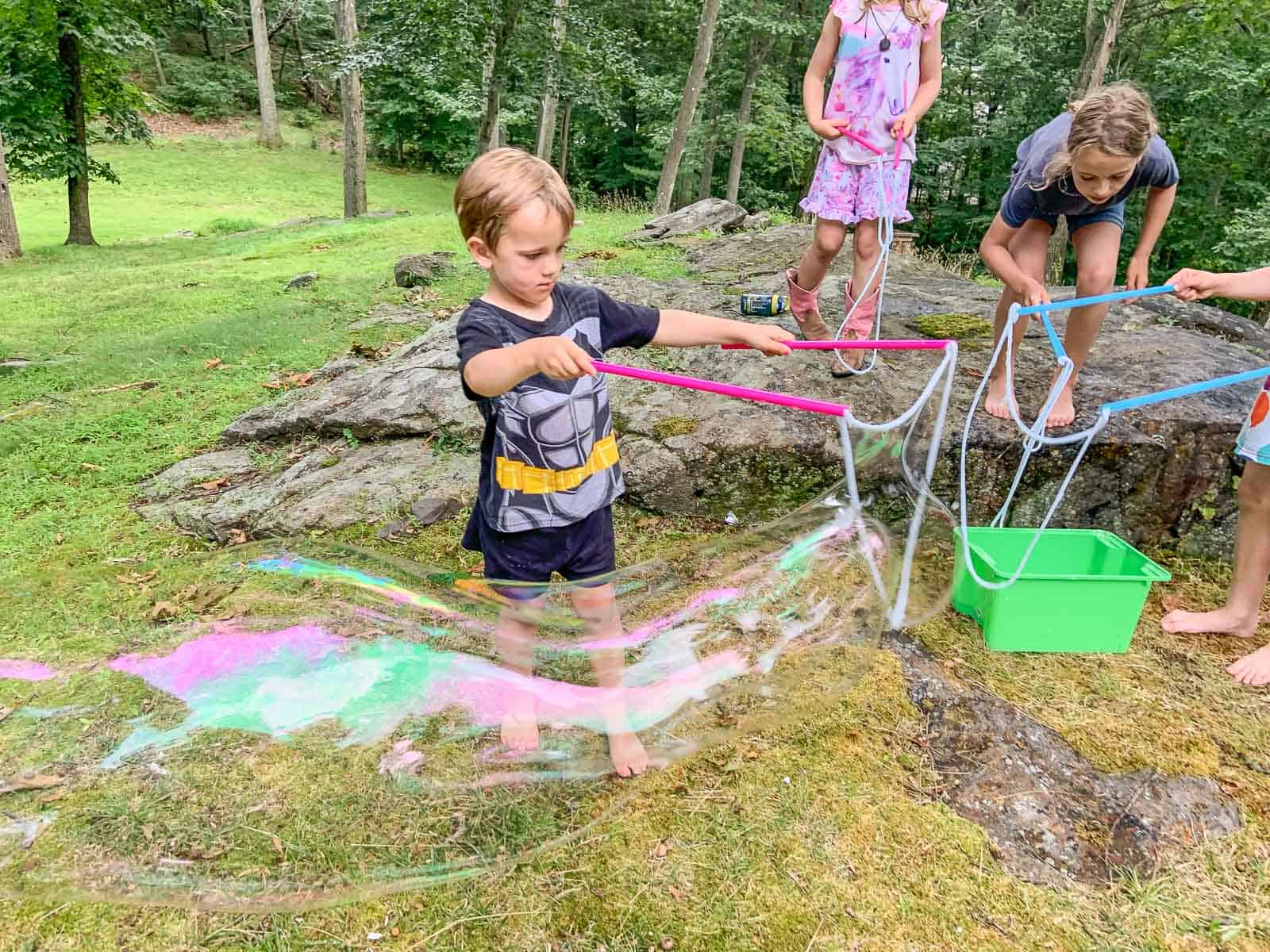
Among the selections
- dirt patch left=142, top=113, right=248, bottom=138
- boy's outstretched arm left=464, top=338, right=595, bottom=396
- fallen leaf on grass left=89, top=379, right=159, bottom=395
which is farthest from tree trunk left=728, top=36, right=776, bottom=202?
boy's outstretched arm left=464, top=338, right=595, bottom=396

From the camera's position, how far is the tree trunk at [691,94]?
46.1 feet

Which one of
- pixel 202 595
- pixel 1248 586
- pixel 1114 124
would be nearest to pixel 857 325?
pixel 1114 124

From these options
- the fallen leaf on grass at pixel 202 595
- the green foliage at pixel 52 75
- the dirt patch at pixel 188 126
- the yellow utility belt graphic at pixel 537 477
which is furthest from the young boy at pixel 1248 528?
the dirt patch at pixel 188 126

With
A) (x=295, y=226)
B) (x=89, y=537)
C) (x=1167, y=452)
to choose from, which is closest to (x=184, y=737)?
(x=89, y=537)

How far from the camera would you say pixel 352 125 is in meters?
15.3

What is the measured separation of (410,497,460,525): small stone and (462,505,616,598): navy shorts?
4.20 feet

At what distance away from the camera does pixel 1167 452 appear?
3.23m

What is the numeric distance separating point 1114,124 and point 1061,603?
161 cm

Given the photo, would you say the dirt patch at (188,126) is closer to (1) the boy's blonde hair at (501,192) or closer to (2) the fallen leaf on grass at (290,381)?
(2) the fallen leaf on grass at (290,381)

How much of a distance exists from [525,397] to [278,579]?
103 centimetres

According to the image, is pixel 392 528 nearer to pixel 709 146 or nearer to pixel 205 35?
pixel 709 146

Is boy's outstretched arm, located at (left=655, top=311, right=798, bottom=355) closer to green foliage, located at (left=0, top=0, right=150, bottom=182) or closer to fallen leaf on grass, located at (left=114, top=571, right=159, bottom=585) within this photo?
fallen leaf on grass, located at (left=114, top=571, right=159, bottom=585)

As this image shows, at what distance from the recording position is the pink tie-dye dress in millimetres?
3432

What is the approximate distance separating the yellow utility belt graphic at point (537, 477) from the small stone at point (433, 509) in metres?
1.47
